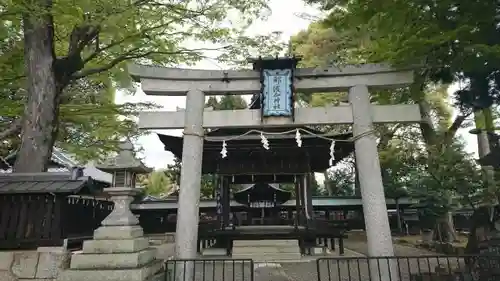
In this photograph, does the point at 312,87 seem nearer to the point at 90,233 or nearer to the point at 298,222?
the point at 90,233

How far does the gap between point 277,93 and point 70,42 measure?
615 cm

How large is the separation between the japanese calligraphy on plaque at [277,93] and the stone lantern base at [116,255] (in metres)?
3.54

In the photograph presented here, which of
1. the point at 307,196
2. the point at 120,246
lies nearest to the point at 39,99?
the point at 120,246

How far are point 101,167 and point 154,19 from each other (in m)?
4.31

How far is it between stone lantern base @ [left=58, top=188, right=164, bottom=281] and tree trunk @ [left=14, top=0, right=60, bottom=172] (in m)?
2.95

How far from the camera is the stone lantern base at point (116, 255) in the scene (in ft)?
18.4

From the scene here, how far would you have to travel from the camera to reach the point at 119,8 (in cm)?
720

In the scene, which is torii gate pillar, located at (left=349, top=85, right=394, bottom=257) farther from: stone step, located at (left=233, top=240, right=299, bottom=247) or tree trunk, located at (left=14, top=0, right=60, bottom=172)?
tree trunk, located at (left=14, top=0, right=60, bottom=172)

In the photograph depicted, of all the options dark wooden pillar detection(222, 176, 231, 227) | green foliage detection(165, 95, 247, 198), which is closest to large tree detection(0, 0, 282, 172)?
dark wooden pillar detection(222, 176, 231, 227)

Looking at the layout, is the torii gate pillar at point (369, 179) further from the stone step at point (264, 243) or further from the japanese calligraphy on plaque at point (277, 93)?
the stone step at point (264, 243)

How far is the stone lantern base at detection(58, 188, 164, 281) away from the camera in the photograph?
5594mm

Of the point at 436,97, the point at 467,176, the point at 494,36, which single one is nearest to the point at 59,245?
the point at 494,36

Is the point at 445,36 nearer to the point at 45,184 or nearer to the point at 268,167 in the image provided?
the point at 45,184

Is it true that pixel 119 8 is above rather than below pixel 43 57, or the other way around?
above
